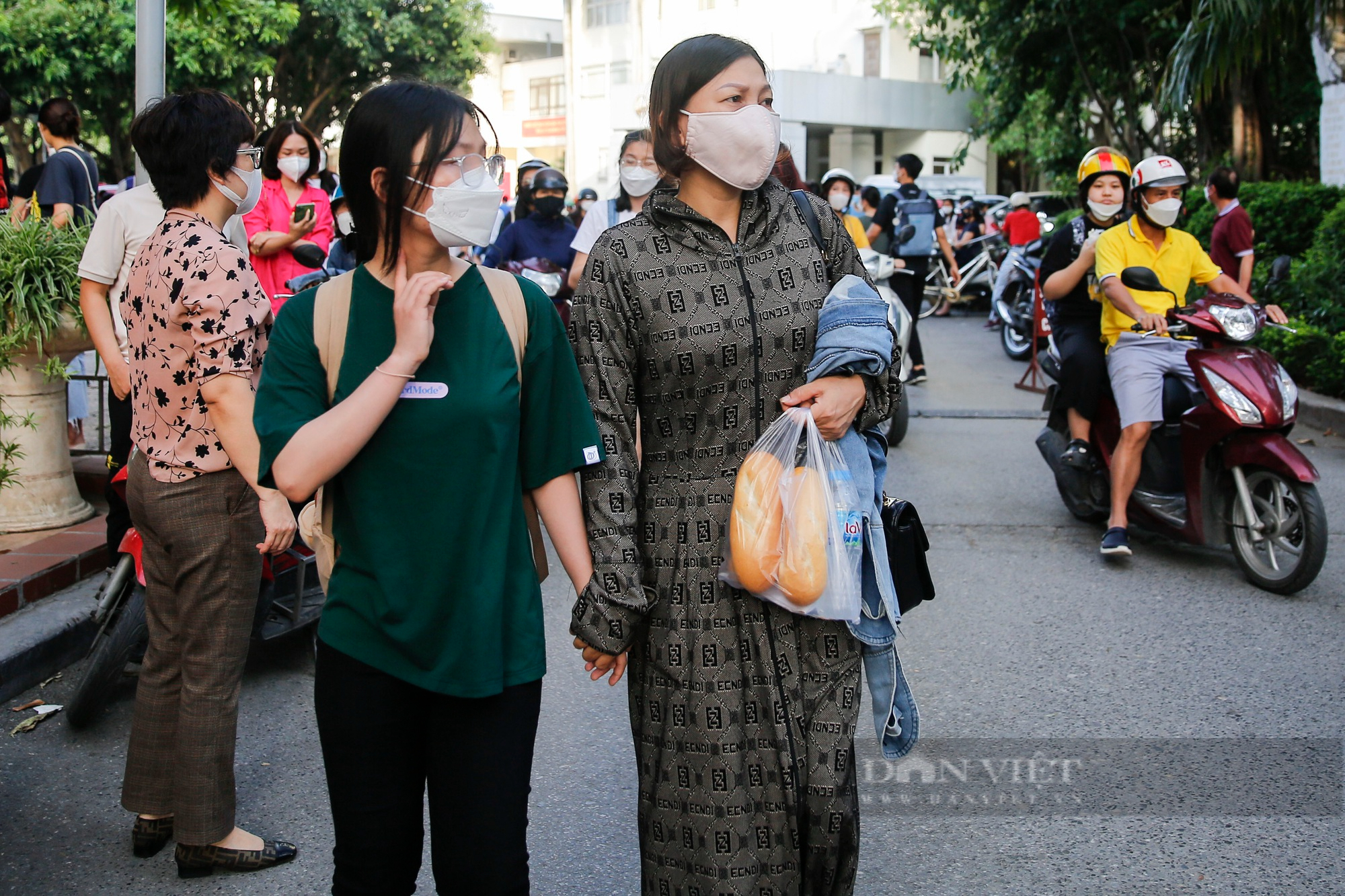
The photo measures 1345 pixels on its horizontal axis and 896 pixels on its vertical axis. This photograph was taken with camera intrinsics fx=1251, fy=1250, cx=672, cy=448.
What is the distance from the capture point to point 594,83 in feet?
150

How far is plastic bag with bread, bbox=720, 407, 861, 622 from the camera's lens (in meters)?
2.25

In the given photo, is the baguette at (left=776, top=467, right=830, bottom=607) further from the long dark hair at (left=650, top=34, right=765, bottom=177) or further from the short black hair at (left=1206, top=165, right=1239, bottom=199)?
the short black hair at (left=1206, top=165, right=1239, bottom=199)

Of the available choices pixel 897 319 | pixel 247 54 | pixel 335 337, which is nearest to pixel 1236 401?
pixel 897 319

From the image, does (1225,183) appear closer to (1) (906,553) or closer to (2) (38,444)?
(2) (38,444)

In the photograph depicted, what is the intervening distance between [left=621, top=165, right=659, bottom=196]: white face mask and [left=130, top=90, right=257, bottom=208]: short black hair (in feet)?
10.5

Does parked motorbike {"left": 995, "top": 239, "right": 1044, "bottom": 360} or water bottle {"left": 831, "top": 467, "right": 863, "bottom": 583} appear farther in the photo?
parked motorbike {"left": 995, "top": 239, "right": 1044, "bottom": 360}

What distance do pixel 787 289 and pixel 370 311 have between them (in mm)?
775

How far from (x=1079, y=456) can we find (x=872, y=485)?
13.0ft

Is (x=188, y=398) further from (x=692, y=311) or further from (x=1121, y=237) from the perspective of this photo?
(x=1121, y=237)

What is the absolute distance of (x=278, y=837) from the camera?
11.0 ft

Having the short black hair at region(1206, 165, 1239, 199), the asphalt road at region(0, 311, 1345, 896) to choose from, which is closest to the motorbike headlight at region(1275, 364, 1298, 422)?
the asphalt road at region(0, 311, 1345, 896)

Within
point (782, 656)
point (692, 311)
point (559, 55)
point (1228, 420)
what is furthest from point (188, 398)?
point (559, 55)

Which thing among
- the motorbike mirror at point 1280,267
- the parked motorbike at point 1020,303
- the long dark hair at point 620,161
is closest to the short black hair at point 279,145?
the long dark hair at point 620,161

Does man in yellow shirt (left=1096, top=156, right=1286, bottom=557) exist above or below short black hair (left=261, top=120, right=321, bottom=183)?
below
